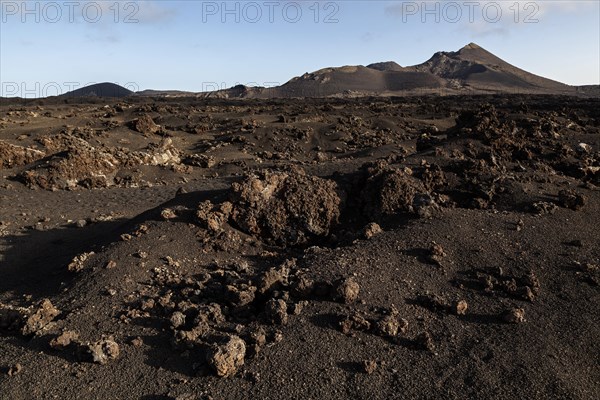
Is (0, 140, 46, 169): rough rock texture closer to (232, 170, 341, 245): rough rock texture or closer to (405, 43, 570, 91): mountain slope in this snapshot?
(232, 170, 341, 245): rough rock texture

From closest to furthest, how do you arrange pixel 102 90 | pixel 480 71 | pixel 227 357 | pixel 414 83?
1. pixel 227 357
2. pixel 414 83
3. pixel 480 71
4. pixel 102 90

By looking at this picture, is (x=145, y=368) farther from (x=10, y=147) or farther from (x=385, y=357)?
(x=10, y=147)

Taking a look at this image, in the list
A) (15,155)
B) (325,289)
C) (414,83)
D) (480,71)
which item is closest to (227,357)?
(325,289)

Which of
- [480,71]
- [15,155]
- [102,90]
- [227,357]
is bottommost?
[227,357]

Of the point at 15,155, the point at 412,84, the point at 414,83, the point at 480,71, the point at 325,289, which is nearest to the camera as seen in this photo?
the point at 325,289

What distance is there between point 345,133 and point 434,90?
6106 centimetres

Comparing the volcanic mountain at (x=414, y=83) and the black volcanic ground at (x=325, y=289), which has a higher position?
the volcanic mountain at (x=414, y=83)

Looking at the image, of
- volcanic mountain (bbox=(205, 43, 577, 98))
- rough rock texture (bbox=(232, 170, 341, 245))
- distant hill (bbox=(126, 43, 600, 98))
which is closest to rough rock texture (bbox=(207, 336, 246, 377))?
rough rock texture (bbox=(232, 170, 341, 245))

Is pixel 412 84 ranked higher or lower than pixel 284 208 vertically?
higher

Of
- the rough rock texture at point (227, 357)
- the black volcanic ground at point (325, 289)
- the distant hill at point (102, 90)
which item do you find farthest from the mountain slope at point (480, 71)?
the rough rock texture at point (227, 357)

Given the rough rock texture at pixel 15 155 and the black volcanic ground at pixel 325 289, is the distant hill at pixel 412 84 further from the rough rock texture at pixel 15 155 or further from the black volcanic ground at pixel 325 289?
the black volcanic ground at pixel 325 289

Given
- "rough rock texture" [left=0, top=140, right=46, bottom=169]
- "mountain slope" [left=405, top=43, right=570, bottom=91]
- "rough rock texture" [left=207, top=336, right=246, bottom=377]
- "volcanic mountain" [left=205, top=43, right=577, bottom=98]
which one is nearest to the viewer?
"rough rock texture" [left=207, top=336, right=246, bottom=377]

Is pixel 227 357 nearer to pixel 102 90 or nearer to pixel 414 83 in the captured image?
pixel 414 83

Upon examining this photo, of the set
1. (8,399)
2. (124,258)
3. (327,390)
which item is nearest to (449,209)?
(327,390)
